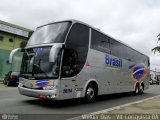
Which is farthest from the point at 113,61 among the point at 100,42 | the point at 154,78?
the point at 154,78

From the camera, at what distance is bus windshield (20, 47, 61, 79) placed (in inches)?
380

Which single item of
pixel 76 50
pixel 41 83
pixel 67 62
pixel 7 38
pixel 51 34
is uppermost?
pixel 7 38

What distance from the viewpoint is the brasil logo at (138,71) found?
1805 cm

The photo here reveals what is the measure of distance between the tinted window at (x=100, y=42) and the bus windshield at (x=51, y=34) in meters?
2.00

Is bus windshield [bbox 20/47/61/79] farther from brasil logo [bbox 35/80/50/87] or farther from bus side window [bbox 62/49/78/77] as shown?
bus side window [bbox 62/49/78/77]

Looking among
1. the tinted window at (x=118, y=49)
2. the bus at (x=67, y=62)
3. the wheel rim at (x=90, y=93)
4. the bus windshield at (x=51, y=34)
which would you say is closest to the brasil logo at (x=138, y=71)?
the tinted window at (x=118, y=49)

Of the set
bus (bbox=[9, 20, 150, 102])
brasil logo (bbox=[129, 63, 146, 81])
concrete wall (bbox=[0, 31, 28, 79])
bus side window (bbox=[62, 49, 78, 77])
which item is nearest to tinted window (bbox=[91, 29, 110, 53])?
bus (bbox=[9, 20, 150, 102])

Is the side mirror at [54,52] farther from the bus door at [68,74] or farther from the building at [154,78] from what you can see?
the building at [154,78]

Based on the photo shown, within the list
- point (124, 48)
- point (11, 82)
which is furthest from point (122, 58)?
point (11, 82)

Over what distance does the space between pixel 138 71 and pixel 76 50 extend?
10317mm

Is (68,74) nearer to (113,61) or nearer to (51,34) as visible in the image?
(51,34)

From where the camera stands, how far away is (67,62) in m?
10.0

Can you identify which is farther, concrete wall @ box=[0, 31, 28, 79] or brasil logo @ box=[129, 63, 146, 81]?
concrete wall @ box=[0, 31, 28, 79]

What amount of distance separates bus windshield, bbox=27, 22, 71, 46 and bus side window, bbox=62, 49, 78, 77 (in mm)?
595
